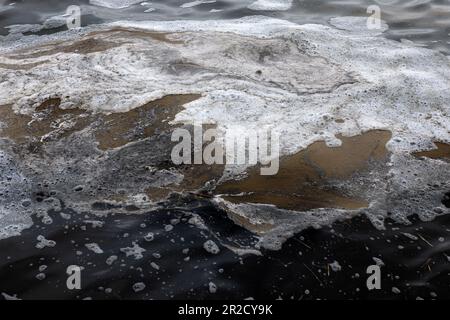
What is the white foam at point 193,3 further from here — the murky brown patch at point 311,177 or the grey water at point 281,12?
the murky brown patch at point 311,177

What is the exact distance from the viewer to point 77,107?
4.16 m

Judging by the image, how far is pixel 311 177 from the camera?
3508mm

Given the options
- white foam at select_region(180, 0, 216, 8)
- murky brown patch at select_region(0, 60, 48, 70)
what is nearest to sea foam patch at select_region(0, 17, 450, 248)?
murky brown patch at select_region(0, 60, 48, 70)

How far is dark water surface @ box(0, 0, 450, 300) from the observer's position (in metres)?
2.64

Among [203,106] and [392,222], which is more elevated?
[203,106]

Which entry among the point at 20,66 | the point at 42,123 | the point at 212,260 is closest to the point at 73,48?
the point at 20,66

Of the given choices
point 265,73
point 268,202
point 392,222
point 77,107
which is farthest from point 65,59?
point 392,222

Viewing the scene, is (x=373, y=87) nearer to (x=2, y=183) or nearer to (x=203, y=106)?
(x=203, y=106)

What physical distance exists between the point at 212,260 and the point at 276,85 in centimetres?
231

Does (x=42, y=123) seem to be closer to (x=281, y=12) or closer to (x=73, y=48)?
(x=73, y=48)

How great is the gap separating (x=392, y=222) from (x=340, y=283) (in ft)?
2.27

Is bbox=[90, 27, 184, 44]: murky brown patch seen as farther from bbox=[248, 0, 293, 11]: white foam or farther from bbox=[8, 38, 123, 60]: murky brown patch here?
bbox=[248, 0, 293, 11]: white foam

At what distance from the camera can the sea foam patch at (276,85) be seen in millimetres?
3488

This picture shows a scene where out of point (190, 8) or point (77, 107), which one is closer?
point (77, 107)
